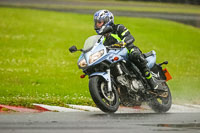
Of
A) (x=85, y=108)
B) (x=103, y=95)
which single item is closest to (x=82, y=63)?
(x=103, y=95)

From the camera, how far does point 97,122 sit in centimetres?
784

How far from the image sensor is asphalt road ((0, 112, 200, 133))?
7195mm

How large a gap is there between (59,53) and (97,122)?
37.7 feet

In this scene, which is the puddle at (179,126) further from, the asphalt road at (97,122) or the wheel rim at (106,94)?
the wheel rim at (106,94)

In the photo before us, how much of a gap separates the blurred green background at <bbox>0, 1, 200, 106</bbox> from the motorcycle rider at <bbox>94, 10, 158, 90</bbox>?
4.70 ft

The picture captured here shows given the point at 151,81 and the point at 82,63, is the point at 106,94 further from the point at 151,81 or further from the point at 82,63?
the point at 151,81

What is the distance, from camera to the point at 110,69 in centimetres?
909

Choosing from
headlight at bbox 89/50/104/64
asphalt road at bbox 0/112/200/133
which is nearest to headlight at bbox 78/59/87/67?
headlight at bbox 89/50/104/64

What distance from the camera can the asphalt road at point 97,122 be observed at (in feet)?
23.6

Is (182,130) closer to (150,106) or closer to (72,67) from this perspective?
(150,106)

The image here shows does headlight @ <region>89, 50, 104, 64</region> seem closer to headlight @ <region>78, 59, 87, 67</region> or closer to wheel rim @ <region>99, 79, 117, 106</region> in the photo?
headlight @ <region>78, 59, 87, 67</region>

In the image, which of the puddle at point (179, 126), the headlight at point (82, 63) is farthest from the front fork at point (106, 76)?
the puddle at point (179, 126)

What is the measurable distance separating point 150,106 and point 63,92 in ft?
8.23

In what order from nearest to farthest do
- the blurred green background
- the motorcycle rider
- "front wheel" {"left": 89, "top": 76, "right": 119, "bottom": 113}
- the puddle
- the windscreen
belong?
the puddle → "front wheel" {"left": 89, "top": 76, "right": 119, "bottom": 113} → the windscreen → the motorcycle rider → the blurred green background
